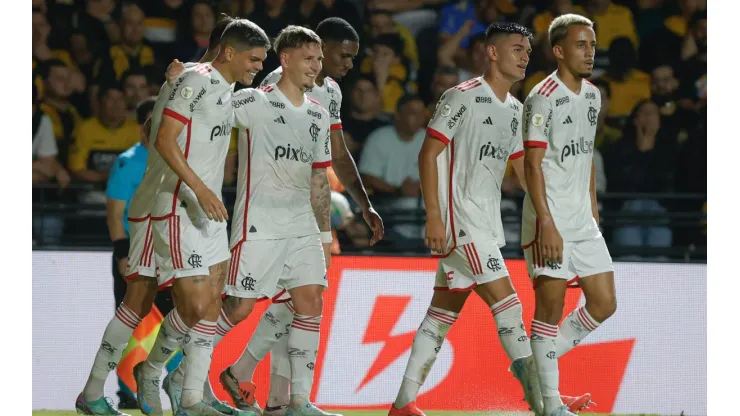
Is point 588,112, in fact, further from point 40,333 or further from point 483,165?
point 40,333

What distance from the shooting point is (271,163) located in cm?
681

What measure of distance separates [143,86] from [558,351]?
4.46m

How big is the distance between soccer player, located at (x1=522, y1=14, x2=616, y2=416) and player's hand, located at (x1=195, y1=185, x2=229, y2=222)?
1632 millimetres

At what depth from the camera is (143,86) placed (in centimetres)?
1016

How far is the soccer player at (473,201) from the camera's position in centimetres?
684

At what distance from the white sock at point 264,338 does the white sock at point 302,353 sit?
30 cm

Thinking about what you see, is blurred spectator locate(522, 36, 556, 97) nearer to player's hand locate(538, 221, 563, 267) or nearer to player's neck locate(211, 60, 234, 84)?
player's hand locate(538, 221, 563, 267)

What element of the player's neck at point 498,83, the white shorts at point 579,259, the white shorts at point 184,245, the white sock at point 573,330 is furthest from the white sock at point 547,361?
the white shorts at point 184,245

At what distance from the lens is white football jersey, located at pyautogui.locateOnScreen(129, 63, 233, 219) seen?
6527 mm

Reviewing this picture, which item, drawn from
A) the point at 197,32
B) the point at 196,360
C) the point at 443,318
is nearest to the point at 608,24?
the point at 197,32

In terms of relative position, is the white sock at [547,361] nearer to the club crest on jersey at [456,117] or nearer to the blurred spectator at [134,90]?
the club crest on jersey at [456,117]

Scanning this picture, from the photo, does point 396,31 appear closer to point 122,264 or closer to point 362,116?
point 362,116

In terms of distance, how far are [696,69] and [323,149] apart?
5026 mm

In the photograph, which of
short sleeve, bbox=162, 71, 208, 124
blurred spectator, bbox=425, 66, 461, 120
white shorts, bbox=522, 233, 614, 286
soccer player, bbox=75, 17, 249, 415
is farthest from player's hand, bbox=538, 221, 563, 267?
blurred spectator, bbox=425, 66, 461, 120
